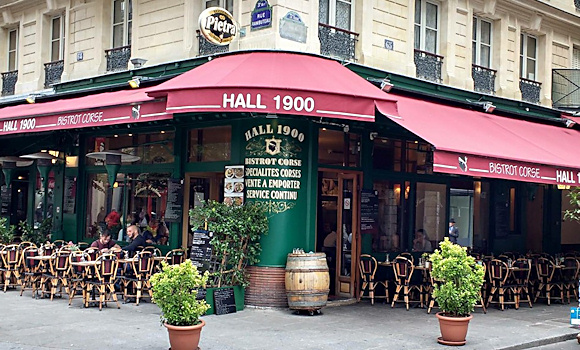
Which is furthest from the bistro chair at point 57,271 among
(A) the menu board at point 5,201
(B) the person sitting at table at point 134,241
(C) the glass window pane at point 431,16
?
(C) the glass window pane at point 431,16

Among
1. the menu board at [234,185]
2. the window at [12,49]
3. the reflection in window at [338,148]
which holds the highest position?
the window at [12,49]

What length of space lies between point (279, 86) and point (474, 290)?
408 cm

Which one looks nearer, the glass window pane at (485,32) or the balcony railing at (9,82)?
the glass window pane at (485,32)

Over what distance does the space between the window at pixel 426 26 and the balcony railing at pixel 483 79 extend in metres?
1.34

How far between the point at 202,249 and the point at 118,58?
5.49 metres

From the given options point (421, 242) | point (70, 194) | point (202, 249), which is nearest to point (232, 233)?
point (202, 249)

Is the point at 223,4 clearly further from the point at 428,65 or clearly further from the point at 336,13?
the point at 428,65

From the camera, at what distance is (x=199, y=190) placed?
45.0 feet

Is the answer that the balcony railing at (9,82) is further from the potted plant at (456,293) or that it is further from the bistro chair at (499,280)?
the potted plant at (456,293)

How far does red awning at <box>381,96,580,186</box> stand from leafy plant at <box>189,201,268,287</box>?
2822mm

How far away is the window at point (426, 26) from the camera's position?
49.0 feet

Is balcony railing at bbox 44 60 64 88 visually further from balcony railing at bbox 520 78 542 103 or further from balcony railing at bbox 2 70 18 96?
balcony railing at bbox 520 78 542 103

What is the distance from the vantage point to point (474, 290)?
9539mm

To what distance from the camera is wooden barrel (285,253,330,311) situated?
11.3 metres
